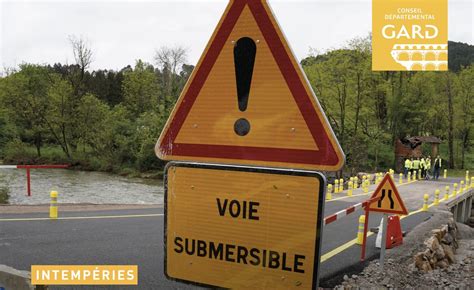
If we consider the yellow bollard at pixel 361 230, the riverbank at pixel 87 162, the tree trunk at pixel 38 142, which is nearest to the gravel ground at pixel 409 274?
the yellow bollard at pixel 361 230

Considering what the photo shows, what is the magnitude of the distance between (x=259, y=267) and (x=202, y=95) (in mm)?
1048

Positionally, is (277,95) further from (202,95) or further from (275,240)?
(275,240)

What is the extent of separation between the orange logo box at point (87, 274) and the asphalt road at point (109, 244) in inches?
7.7

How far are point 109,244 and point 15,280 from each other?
297 centimetres

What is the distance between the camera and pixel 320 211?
6.76 ft

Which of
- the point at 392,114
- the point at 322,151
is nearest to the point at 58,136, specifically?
the point at 392,114

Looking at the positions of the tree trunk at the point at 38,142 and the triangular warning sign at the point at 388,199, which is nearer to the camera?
the triangular warning sign at the point at 388,199

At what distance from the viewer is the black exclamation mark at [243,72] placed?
7.44 ft

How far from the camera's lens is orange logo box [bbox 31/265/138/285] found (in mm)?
4910

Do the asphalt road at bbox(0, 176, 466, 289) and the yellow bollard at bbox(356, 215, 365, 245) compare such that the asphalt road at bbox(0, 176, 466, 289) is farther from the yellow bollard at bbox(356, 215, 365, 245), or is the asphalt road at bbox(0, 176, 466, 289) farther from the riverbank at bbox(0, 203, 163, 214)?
the riverbank at bbox(0, 203, 163, 214)

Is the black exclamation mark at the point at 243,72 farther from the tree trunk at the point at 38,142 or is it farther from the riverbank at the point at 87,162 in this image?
the tree trunk at the point at 38,142

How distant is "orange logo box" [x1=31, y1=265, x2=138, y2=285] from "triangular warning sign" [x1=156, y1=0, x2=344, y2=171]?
3.22 metres

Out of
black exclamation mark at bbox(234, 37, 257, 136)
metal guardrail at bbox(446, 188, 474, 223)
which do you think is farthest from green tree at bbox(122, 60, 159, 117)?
black exclamation mark at bbox(234, 37, 257, 136)

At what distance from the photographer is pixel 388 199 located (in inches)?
269
